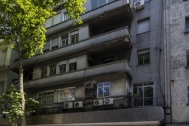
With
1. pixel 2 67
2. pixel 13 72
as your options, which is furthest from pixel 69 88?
pixel 2 67

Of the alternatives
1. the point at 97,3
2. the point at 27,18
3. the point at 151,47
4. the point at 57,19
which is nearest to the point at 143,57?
the point at 151,47

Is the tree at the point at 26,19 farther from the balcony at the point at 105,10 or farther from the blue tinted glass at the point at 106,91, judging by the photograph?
the blue tinted glass at the point at 106,91

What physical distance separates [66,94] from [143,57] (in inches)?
261

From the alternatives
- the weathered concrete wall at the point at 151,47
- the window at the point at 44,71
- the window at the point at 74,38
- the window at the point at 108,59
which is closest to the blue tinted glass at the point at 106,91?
the weathered concrete wall at the point at 151,47

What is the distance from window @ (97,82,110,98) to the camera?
15.9 meters

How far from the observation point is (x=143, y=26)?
657 inches

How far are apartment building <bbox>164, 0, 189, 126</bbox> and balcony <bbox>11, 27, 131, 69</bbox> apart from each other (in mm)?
2885

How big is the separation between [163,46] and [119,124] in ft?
18.8

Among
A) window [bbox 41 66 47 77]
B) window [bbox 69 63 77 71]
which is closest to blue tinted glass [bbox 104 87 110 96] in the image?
window [bbox 69 63 77 71]

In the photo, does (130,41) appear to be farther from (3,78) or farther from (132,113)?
(3,78)

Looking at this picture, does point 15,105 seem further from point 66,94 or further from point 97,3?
point 97,3

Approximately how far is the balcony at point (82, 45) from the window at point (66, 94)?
2995 millimetres

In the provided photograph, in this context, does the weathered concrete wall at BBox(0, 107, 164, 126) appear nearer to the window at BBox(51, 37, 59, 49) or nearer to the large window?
the large window

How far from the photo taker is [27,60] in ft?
72.6
